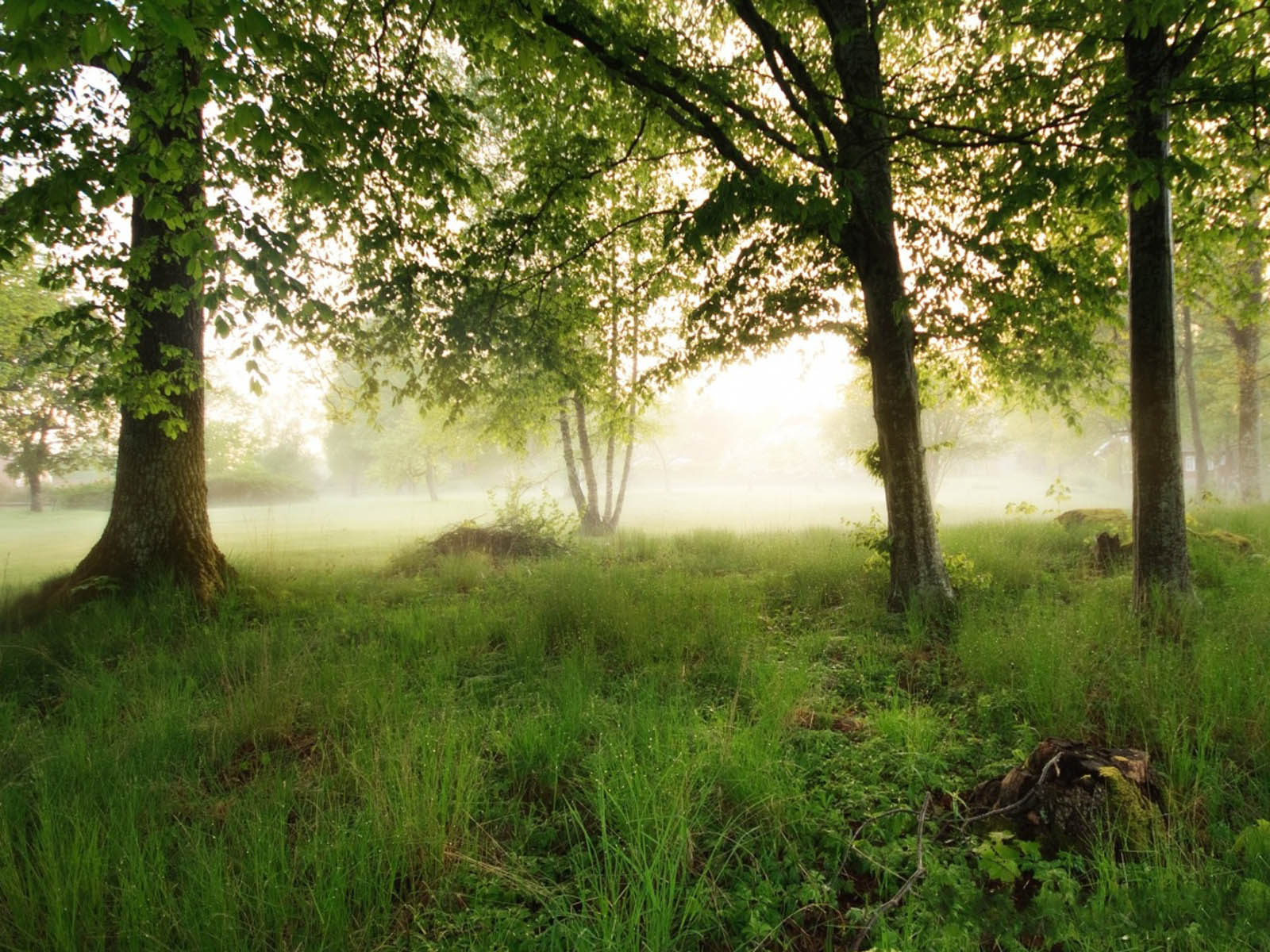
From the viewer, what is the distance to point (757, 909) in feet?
Result: 6.44

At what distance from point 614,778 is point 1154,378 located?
5.97 meters

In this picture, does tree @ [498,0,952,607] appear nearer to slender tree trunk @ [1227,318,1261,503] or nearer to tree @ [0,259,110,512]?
tree @ [0,259,110,512]

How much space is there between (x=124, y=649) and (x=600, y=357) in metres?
6.59

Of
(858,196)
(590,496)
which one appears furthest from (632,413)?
(858,196)

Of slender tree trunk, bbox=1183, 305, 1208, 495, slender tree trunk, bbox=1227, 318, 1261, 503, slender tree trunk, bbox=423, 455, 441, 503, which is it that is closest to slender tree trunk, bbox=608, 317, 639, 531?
slender tree trunk, bbox=1183, 305, 1208, 495

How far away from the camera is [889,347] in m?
6.20

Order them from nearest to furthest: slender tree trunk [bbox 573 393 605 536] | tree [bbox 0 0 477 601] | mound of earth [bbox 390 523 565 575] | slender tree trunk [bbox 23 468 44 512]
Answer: tree [bbox 0 0 477 601]
mound of earth [bbox 390 523 565 575]
slender tree trunk [bbox 573 393 605 536]
slender tree trunk [bbox 23 468 44 512]

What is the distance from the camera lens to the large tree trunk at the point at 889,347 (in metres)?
5.87

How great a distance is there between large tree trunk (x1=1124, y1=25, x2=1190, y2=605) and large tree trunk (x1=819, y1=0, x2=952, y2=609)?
182 cm

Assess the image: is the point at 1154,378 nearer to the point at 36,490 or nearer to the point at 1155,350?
the point at 1155,350

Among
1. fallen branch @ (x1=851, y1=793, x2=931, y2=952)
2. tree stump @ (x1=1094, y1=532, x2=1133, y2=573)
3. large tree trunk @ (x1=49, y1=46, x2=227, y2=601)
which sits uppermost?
large tree trunk @ (x1=49, y1=46, x2=227, y2=601)

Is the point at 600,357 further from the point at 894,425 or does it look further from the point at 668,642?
the point at 668,642

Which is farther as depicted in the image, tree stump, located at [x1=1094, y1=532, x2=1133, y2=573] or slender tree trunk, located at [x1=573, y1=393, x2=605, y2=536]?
slender tree trunk, located at [x1=573, y1=393, x2=605, y2=536]

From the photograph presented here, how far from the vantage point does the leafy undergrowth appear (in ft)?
6.23
